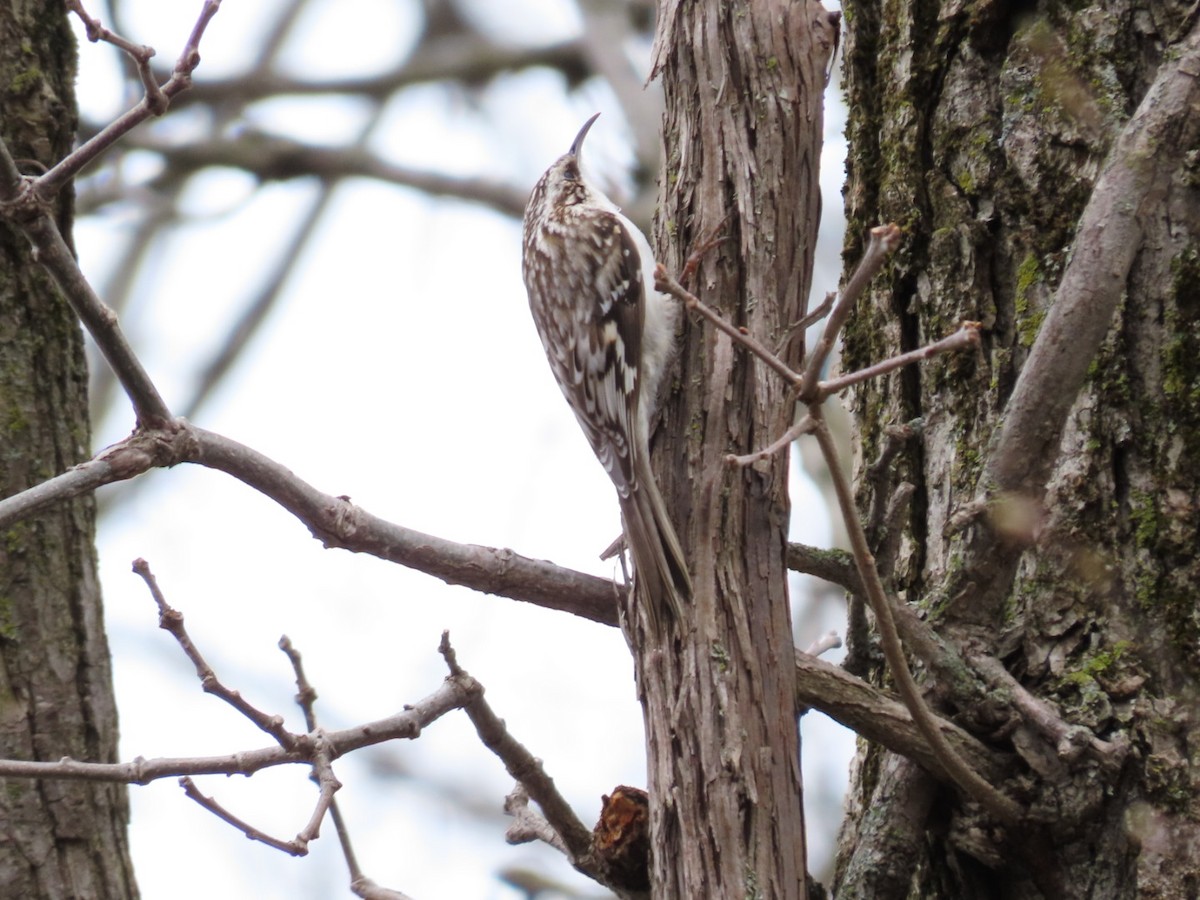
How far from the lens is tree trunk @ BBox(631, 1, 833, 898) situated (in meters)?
1.71

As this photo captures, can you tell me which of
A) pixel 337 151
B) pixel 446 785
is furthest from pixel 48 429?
pixel 446 785

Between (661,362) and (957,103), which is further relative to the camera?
(661,362)

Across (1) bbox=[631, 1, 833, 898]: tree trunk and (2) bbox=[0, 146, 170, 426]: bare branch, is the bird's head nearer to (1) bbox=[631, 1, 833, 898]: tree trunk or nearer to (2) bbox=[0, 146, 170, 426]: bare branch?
(1) bbox=[631, 1, 833, 898]: tree trunk

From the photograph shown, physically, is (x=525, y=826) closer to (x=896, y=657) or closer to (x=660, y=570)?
(x=660, y=570)

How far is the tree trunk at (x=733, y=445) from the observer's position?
1.71 metres

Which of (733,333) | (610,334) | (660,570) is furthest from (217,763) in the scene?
(610,334)

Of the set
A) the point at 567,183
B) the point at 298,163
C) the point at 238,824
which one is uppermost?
the point at 298,163

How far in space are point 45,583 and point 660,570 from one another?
1129 millimetres

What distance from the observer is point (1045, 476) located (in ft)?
5.71

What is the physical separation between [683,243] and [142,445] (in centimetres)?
89

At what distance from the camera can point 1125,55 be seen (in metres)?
1.97

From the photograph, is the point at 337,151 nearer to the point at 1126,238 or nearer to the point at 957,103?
the point at 957,103

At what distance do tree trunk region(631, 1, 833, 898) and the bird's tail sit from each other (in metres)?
0.02

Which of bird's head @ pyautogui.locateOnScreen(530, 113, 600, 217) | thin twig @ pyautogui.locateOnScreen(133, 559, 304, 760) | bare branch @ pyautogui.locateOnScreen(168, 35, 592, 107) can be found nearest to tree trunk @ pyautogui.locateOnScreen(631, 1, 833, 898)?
thin twig @ pyautogui.locateOnScreen(133, 559, 304, 760)
